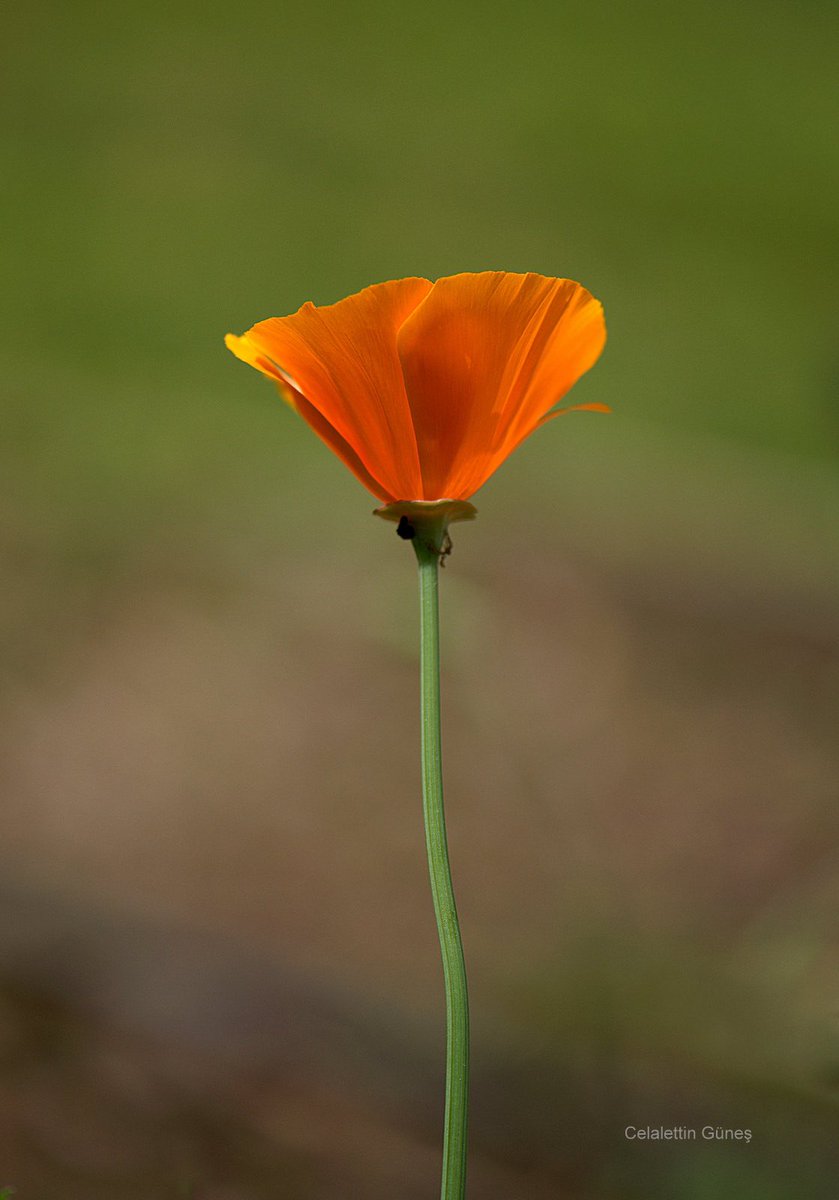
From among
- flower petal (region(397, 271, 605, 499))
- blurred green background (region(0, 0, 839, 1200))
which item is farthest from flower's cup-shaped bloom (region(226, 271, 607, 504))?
blurred green background (region(0, 0, 839, 1200))

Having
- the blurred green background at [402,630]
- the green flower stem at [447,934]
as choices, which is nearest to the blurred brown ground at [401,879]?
the blurred green background at [402,630]

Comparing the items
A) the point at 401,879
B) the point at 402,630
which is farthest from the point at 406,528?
the point at 402,630

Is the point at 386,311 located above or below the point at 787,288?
below

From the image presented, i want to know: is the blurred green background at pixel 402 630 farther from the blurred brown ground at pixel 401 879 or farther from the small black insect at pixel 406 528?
the small black insect at pixel 406 528

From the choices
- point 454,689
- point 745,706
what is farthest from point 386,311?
point 745,706

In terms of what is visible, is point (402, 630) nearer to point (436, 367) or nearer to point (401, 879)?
point (401, 879)

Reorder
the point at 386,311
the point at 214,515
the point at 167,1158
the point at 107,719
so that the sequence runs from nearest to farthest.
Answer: the point at 386,311, the point at 167,1158, the point at 107,719, the point at 214,515

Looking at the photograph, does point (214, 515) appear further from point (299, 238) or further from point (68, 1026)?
point (68, 1026)

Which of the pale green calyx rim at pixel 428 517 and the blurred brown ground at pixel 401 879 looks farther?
the blurred brown ground at pixel 401 879
